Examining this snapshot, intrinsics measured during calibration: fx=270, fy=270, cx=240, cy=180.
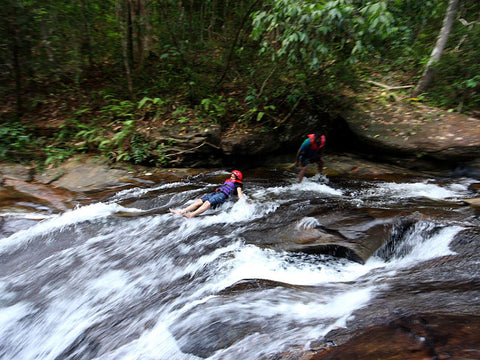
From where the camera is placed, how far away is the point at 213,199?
233 inches

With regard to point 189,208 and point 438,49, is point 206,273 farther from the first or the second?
point 438,49

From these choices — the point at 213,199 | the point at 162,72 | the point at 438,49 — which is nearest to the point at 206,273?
the point at 213,199

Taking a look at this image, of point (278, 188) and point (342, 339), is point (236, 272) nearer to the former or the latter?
point (342, 339)

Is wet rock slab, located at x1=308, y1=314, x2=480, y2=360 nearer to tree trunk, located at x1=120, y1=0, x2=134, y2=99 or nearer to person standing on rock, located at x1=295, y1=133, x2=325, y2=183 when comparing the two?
person standing on rock, located at x1=295, y1=133, x2=325, y2=183

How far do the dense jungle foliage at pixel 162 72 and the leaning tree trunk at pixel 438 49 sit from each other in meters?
0.18

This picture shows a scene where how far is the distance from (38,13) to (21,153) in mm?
4493

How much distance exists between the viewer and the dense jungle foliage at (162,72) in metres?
8.34

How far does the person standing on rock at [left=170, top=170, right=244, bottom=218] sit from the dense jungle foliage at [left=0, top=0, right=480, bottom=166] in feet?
10.2

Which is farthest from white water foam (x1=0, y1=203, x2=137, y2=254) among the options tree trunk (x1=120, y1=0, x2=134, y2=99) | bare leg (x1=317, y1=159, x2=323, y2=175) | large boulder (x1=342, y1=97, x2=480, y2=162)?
large boulder (x1=342, y1=97, x2=480, y2=162)

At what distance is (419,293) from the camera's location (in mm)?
2748

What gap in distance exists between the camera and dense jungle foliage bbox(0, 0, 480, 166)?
834 centimetres

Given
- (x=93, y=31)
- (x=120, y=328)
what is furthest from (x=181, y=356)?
(x=93, y=31)

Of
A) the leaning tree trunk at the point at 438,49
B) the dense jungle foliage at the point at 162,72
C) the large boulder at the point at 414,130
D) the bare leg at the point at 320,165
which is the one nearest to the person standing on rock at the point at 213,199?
the bare leg at the point at 320,165

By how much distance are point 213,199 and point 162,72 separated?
6.93m
